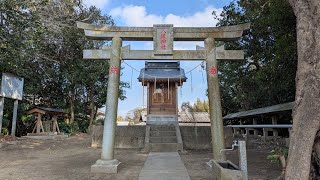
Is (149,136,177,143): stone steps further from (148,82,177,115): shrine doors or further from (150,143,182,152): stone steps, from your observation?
(148,82,177,115): shrine doors

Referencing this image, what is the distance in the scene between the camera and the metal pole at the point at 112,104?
7.72m

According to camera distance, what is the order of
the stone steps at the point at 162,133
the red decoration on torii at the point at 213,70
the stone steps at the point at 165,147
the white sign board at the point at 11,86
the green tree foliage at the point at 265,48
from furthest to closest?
the stone steps at the point at 162,133, the white sign board at the point at 11,86, the stone steps at the point at 165,147, the green tree foliage at the point at 265,48, the red decoration on torii at the point at 213,70

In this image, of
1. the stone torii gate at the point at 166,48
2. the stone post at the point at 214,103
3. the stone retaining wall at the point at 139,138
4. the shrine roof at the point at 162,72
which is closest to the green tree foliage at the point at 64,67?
the shrine roof at the point at 162,72

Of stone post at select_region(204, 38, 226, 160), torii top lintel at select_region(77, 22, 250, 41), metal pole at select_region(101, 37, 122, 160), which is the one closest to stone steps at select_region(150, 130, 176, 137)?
stone post at select_region(204, 38, 226, 160)

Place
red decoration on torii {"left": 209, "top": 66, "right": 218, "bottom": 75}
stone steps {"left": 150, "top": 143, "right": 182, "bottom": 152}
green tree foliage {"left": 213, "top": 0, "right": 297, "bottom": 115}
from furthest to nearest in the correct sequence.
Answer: stone steps {"left": 150, "top": 143, "right": 182, "bottom": 152} → green tree foliage {"left": 213, "top": 0, "right": 297, "bottom": 115} → red decoration on torii {"left": 209, "top": 66, "right": 218, "bottom": 75}

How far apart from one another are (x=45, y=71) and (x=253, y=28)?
14.0 m

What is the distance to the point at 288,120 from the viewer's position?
52.5 ft

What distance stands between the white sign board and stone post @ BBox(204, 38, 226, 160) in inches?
388

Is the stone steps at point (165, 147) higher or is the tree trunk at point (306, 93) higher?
the tree trunk at point (306, 93)

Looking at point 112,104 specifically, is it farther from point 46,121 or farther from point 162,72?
point 46,121

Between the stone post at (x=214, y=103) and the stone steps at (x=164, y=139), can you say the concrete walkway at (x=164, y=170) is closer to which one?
the stone post at (x=214, y=103)

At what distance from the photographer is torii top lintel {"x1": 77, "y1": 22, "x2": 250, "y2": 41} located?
848cm

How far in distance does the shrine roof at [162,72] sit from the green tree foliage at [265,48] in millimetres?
3410

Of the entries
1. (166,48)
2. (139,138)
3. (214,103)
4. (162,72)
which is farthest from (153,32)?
(162,72)
